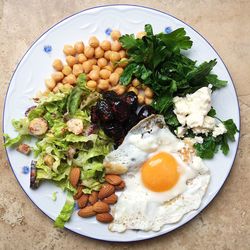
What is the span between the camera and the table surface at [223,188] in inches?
137

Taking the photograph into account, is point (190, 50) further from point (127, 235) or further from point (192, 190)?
point (127, 235)

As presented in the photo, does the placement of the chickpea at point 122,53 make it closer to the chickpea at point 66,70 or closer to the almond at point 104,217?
the chickpea at point 66,70

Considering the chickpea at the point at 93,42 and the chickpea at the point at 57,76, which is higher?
the chickpea at the point at 93,42

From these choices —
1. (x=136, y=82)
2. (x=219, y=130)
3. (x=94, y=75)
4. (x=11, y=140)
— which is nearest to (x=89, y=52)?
(x=94, y=75)

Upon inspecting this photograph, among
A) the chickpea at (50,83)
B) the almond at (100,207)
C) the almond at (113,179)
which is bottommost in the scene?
the almond at (100,207)

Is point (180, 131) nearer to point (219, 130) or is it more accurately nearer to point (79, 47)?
point (219, 130)

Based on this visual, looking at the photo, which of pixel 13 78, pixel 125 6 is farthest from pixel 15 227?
pixel 125 6

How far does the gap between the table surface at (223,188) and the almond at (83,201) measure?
1.18 ft

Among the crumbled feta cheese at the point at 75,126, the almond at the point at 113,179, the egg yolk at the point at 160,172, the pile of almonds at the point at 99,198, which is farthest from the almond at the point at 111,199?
the crumbled feta cheese at the point at 75,126

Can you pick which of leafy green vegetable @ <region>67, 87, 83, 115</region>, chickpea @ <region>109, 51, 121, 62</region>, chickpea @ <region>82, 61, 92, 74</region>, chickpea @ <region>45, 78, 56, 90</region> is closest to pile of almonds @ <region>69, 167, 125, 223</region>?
leafy green vegetable @ <region>67, 87, 83, 115</region>

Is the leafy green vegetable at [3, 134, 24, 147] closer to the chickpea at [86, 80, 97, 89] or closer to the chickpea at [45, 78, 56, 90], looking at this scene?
the chickpea at [45, 78, 56, 90]

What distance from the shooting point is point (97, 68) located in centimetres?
339

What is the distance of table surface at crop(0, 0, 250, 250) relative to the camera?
11.4 ft

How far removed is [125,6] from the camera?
3432 millimetres
